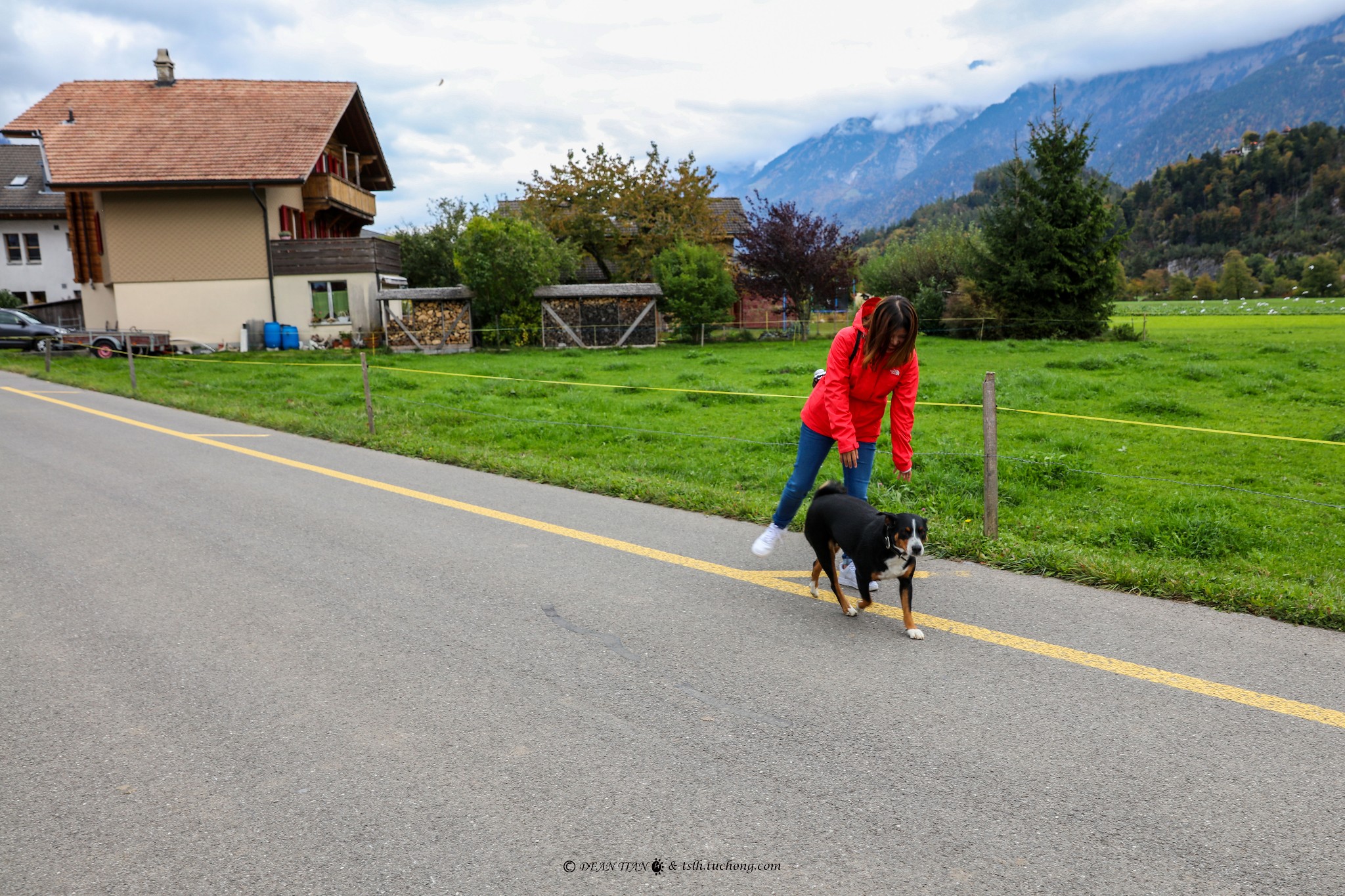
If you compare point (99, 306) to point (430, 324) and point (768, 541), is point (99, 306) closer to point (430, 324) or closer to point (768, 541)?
point (430, 324)

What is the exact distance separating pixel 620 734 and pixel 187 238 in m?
33.3

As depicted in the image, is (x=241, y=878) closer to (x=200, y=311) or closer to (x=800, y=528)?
(x=800, y=528)

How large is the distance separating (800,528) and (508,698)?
11.7ft

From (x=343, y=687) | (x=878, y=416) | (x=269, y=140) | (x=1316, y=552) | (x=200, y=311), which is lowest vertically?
(x=1316, y=552)

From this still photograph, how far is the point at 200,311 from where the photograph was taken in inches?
1194

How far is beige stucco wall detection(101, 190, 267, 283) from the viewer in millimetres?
30000

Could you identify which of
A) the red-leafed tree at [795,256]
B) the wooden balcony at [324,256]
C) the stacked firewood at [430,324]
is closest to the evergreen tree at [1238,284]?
the red-leafed tree at [795,256]

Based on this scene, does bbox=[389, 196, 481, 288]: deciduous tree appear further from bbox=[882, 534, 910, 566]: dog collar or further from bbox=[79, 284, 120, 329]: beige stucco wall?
bbox=[882, 534, 910, 566]: dog collar

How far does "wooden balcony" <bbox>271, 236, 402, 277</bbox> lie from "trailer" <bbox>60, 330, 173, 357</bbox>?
471 cm

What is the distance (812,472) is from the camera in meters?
5.39

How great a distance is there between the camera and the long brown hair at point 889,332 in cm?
467

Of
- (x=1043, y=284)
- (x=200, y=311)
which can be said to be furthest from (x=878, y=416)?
Result: (x=200, y=311)

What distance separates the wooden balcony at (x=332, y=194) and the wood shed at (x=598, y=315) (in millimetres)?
10183

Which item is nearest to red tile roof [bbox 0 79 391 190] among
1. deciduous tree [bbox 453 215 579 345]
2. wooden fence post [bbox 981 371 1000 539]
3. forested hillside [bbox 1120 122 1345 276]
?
deciduous tree [bbox 453 215 579 345]
